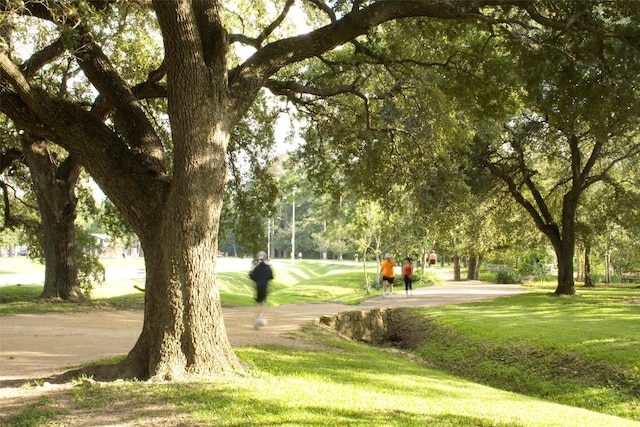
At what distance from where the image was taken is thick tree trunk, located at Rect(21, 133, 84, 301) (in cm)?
1781

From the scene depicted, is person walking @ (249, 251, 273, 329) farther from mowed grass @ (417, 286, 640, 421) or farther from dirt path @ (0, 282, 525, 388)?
mowed grass @ (417, 286, 640, 421)

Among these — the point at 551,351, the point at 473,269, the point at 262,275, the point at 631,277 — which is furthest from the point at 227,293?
the point at 631,277

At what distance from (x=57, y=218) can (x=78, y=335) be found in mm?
7229

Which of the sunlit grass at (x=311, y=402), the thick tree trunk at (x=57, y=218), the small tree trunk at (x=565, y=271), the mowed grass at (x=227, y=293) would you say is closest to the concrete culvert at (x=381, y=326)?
the mowed grass at (x=227, y=293)

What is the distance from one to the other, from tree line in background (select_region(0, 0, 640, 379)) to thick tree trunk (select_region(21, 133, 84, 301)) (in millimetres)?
47

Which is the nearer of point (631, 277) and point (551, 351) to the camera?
point (551, 351)

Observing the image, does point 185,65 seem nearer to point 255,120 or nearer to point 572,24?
point 572,24

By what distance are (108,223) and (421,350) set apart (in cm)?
1395

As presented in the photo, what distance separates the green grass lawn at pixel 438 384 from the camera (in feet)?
18.9

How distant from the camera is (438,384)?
8789 mm

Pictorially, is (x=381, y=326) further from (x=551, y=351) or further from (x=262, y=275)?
(x=551, y=351)

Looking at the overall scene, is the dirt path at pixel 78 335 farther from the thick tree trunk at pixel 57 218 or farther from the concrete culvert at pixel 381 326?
the thick tree trunk at pixel 57 218

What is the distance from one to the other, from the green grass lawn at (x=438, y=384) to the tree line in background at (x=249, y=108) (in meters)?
1.05

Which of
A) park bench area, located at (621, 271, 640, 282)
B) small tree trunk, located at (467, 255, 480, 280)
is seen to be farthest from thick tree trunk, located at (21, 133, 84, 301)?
park bench area, located at (621, 271, 640, 282)
